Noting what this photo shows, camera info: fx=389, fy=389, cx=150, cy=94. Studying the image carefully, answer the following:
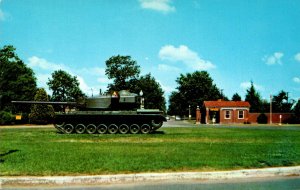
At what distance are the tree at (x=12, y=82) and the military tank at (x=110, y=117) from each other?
121ft

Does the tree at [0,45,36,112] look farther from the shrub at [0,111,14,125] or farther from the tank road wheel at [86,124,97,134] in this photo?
the tank road wheel at [86,124,97,134]

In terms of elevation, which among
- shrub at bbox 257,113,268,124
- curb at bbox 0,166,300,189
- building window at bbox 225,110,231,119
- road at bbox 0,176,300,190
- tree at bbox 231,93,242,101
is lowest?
road at bbox 0,176,300,190

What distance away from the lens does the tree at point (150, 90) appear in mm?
81275

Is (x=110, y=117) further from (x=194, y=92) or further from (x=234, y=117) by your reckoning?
(x=194, y=92)

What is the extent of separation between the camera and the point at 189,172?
830 cm

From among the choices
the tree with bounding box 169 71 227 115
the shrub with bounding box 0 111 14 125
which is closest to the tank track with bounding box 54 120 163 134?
the shrub with bounding box 0 111 14 125

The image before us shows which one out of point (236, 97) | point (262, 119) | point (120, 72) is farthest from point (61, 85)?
point (262, 119)

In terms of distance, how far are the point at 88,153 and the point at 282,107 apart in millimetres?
77579

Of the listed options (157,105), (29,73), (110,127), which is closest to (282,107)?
(157,105)

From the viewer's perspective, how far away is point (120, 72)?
82.1 metres

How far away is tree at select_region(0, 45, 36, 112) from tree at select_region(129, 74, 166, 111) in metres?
25.6

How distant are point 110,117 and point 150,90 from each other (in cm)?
5942

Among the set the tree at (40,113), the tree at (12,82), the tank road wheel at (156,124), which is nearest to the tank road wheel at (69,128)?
the tank road wheel at (156,124)

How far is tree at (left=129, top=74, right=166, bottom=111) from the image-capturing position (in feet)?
267
